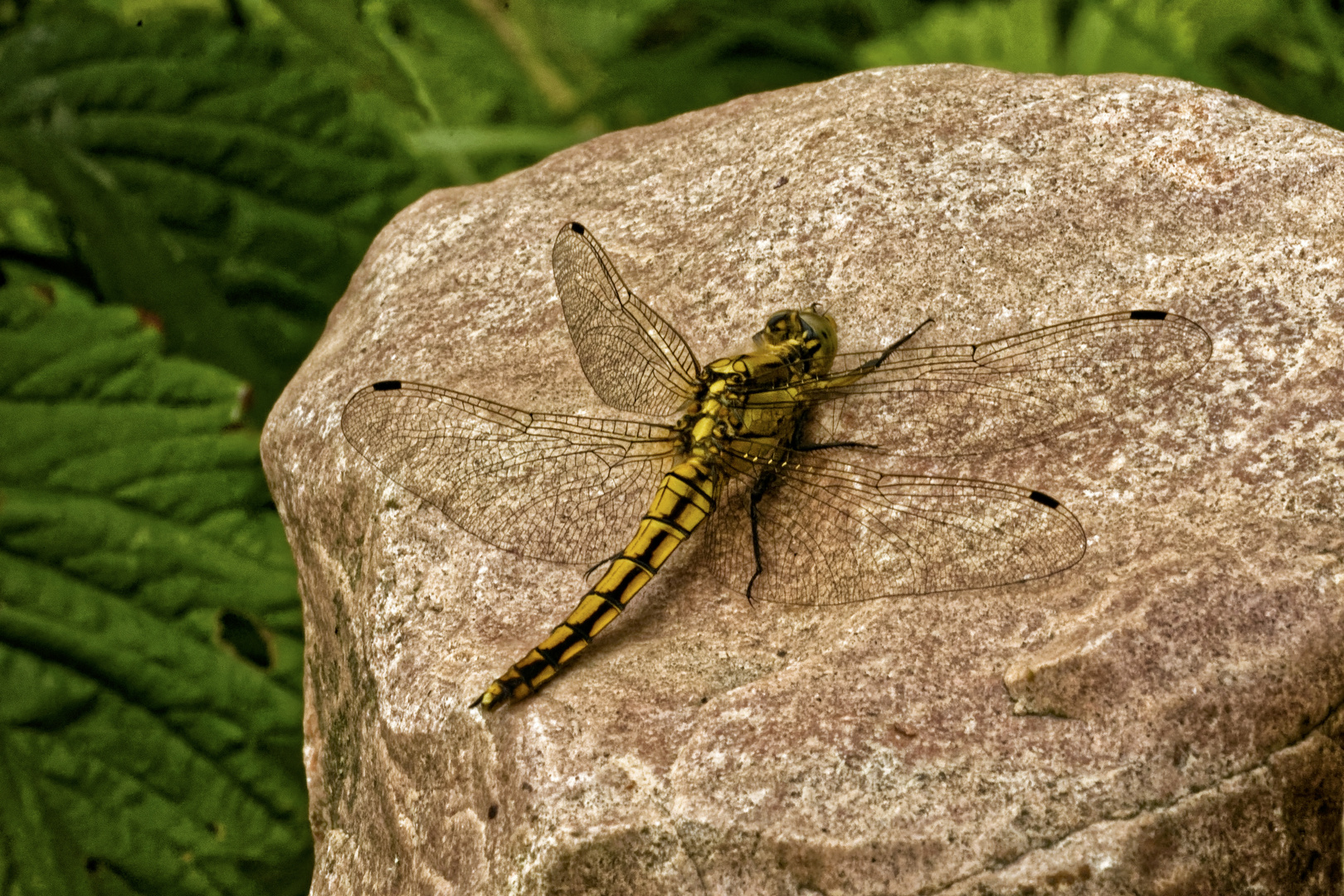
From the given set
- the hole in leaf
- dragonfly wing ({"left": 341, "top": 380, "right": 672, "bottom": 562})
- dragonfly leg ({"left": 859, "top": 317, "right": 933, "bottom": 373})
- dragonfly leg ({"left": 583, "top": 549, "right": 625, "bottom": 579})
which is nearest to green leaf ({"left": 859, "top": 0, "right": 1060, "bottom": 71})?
dragonfly leg ({"left": 859, "top": 317, "right": 933, "bottom": 373})

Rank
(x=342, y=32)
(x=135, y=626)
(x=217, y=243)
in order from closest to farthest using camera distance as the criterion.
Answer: (x=135, y=626)
(x=217, y=243)
(x=342, y=32)

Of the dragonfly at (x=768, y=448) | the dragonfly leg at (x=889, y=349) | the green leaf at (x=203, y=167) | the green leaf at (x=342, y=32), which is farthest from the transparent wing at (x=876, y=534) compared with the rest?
the green leaf at (x=342, y=32)

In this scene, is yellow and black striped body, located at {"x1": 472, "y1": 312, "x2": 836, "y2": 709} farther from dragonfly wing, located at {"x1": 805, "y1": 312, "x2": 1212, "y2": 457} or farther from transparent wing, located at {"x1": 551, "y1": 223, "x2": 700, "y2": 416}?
dragonfly wing, located at {"x1": 805, "y1": 312, "x2": 1212, "y2": 457}

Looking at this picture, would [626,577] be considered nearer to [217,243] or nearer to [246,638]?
[246,638]

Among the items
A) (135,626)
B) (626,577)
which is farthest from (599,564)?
(135,626)

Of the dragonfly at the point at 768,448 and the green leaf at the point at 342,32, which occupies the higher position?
the green leaf at the point at 342,32

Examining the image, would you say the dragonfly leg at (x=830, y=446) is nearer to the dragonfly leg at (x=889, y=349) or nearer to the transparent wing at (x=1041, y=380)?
the transparent wing at (x=1041, y=380)
